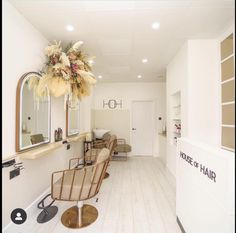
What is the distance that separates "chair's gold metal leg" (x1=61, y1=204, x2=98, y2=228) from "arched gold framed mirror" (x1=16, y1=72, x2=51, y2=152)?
103cm

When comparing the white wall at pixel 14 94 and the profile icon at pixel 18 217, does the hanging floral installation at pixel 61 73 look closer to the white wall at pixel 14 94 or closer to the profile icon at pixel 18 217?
the white wall at pixel 14 94

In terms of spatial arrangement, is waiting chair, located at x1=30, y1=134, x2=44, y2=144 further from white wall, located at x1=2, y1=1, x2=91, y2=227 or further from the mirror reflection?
the mirror reflection

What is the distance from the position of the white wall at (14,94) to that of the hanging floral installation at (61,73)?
0.18m

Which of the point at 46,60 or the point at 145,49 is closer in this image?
the point at 46,60

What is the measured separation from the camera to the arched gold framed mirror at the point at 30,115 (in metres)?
1.86

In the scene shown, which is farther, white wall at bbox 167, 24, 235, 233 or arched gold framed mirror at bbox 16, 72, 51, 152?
→ arched gold framed mirror at bbox 16, 72, 51, 152

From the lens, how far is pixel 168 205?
7.78ft

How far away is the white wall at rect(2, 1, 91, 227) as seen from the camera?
1.67 meters

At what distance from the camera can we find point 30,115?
2127 millimetres

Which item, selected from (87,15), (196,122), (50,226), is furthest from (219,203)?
(87,15)

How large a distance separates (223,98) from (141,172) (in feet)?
7.90

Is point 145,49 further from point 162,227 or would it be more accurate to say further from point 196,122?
point 162,227

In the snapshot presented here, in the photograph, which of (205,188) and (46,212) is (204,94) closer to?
(205,188)

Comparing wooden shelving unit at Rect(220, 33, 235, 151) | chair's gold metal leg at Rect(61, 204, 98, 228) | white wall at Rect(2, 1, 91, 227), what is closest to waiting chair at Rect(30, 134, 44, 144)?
white wall at Rect(2, 1, 91, 227)
